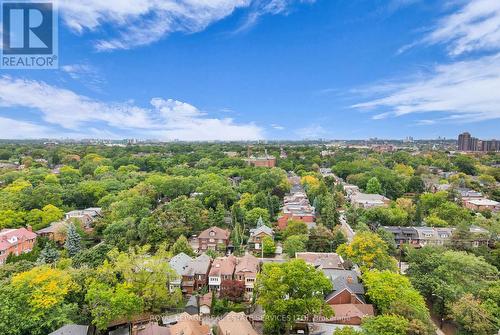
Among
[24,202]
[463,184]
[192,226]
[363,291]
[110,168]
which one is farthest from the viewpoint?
[110,168]

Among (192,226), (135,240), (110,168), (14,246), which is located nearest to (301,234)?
(192,226)

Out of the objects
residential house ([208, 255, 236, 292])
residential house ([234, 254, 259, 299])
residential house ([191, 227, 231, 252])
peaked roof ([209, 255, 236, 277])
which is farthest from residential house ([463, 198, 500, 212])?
residential house ([208, 255, 236, 292])

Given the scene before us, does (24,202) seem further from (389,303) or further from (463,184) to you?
(463,184)

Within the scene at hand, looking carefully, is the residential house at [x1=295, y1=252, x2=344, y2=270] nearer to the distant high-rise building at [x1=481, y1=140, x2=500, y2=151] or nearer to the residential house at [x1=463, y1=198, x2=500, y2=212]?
the residential house at [x1=463, y1=198, x2=500, y2=212]

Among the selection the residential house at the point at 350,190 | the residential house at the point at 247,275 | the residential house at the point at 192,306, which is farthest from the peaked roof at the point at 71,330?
the residential house at the point at 350,190

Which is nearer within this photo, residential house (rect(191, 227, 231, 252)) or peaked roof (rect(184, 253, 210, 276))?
peaked roof (rect(184, 253, 210, 276))
